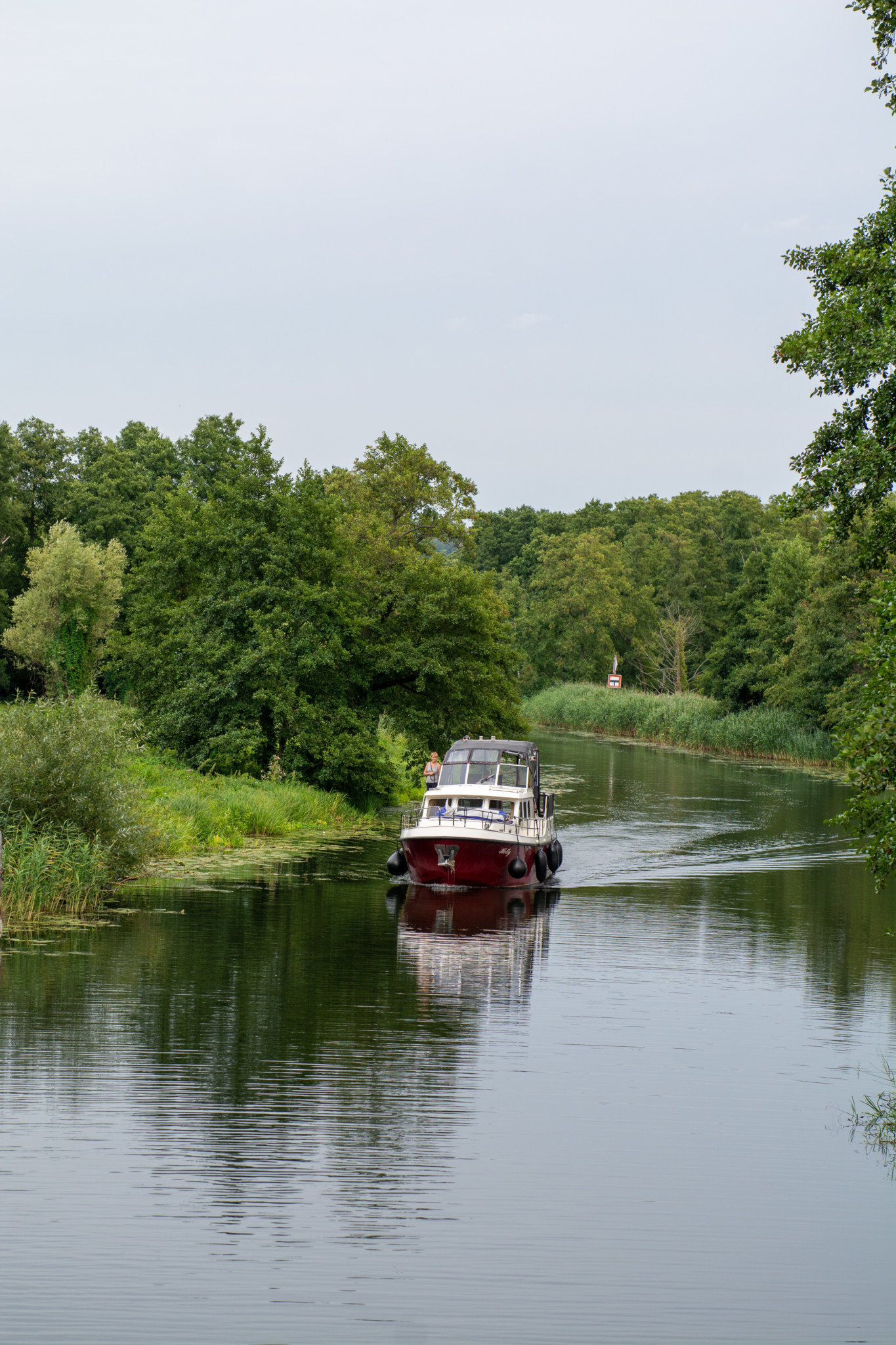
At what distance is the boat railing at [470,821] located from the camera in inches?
1076

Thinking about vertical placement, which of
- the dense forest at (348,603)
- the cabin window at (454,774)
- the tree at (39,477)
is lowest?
the cabin window at (454,774)

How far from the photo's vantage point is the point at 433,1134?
37.7 ft

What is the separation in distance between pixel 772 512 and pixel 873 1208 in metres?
109

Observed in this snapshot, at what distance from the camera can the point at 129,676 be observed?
4281 centimetres

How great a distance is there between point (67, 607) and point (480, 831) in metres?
48.5

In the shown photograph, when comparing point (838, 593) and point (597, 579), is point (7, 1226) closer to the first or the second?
point (838, 593)

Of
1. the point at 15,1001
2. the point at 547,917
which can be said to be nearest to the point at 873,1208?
the point at 15,1001

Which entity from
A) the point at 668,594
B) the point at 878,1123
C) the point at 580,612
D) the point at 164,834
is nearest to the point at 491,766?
the point at 164,834

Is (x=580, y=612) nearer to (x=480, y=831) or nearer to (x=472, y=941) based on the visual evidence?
(x=480, y=831)

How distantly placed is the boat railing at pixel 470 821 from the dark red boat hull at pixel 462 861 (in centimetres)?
29

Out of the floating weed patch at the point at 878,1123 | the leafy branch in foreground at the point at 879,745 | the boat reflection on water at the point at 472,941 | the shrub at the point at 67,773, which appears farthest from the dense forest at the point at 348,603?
the shrub at the point at 67,773

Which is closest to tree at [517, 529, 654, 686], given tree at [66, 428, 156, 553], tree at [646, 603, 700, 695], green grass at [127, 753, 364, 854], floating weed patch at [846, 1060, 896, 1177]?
tree at [646, 603, 700, 695]

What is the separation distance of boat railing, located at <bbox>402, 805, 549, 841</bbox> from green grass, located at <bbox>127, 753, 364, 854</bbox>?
4.86 metres

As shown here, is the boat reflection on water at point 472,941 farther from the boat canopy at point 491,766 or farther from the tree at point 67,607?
the tree at point 67,607
